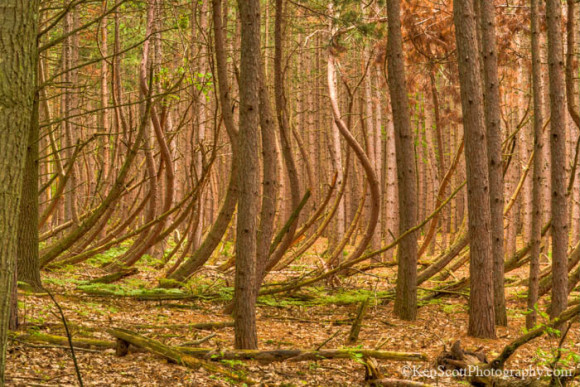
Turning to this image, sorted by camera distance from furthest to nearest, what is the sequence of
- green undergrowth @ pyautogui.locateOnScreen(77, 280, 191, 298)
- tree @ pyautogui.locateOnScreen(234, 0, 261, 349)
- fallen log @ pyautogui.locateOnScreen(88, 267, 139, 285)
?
fallen log @ pyautogui.locateOnScreen(88, 267, 139, 285)
green undergrowth @ pyautogui.locateOnScreen(77, 280, 191, 298)
tree @ pyautogui.locateOnScreen(234, 0, 261, 349)

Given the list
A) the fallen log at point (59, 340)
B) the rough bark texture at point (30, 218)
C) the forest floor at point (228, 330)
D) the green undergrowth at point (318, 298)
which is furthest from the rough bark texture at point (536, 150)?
the rough bark texture at point (30, 218)

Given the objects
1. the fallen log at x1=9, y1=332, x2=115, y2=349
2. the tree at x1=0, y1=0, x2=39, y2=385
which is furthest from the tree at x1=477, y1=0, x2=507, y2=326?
the tree at x1=0, y1=0, x2=39, y2=385

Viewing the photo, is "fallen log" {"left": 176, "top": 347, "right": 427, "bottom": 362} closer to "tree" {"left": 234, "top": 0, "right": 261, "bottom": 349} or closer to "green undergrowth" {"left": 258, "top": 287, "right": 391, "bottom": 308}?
"tree" {"left": 234, "top": 0, "right": 261, "bottom": 349}

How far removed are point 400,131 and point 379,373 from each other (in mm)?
3912

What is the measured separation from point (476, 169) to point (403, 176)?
4.32 ft

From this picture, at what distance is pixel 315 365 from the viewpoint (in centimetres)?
526

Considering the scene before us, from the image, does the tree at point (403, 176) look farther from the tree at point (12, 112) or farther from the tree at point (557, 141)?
the tree at point (12, 112)

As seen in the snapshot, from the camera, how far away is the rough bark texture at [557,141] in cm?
644

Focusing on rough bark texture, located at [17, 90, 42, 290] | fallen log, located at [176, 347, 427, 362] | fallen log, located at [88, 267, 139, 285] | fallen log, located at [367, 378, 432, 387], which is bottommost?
fallen log, located at [367, 378, 432, 387]

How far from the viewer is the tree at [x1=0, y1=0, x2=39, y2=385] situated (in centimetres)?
254

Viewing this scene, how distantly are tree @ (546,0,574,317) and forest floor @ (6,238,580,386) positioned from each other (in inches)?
42.7

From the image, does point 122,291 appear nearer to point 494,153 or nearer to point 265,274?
point 265,274

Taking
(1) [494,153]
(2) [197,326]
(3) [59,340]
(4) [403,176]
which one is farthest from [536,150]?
(3) [59,340]

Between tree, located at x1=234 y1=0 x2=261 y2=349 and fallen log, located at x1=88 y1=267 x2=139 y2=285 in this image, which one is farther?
fallen log, located at x1=88 y1=267 x2=139 y2=285
